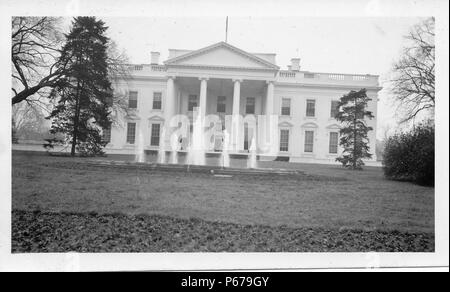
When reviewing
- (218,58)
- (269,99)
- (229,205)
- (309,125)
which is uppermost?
(218,58)

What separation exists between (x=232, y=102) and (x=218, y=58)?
132 cm

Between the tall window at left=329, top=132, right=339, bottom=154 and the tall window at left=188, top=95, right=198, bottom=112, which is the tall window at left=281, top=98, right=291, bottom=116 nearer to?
the tall window at left=329, top=132, right=339, bottom=154

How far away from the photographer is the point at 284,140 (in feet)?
22.3

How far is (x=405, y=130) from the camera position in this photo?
217 inches

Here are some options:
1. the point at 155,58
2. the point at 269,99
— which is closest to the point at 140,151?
the point at 155,58

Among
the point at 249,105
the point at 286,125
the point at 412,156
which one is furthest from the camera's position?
the point at 249,105

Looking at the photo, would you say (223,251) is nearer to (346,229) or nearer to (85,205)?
(346,229)

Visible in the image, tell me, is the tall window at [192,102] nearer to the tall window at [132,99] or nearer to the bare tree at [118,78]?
the tall window at [132,99]

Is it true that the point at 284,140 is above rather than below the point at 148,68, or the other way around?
below

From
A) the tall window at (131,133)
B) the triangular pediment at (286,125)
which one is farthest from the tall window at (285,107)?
the tall window at (131,133)

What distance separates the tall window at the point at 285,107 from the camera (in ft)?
25.7

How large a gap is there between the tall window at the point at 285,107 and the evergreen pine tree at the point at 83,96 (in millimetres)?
4315

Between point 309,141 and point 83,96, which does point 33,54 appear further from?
point 309,141
